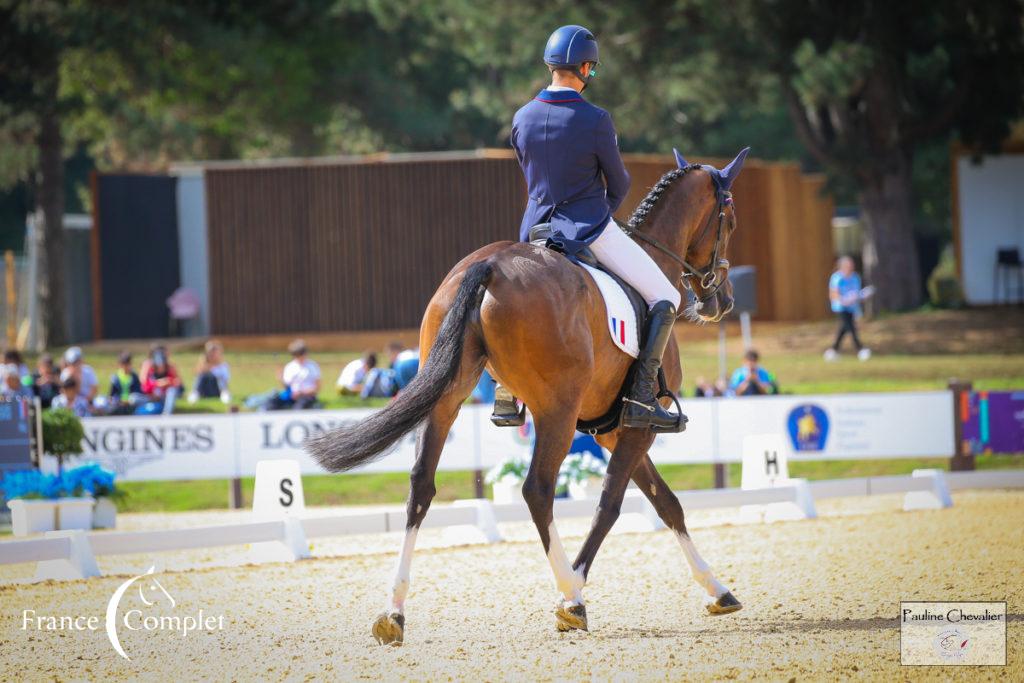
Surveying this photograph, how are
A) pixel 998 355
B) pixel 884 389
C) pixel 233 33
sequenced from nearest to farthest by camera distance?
pixel 884 389 → pixel 998 355 → pixel 233 33

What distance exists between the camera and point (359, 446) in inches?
231

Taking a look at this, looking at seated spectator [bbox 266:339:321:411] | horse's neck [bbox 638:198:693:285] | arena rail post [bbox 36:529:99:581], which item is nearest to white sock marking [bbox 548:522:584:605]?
horse's neck [bbox 638:198:693:285]

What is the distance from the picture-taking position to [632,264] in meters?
6.59

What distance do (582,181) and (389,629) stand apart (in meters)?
2.31

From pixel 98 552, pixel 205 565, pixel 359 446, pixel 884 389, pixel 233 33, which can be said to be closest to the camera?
pixel 359 446

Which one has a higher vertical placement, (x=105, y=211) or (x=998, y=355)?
(x=105, y=211)

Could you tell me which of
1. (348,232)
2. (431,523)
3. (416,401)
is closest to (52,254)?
(348,232)

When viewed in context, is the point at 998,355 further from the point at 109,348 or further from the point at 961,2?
the point at 109,348

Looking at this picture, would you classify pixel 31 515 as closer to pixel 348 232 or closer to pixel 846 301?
pixel 846 301

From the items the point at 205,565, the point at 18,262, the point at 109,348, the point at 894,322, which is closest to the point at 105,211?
the point at 109,348

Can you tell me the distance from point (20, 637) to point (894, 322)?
20.7 m

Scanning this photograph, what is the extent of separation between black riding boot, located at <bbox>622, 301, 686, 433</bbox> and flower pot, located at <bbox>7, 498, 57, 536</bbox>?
21.8 ft

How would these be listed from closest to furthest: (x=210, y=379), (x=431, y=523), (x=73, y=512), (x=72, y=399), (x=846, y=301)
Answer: (x=431, y=523) → (x=73, y=512) → (x=72, y=399) → (x=210, y=379) → (x=846, y=301)

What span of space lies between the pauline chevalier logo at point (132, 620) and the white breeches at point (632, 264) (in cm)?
278
